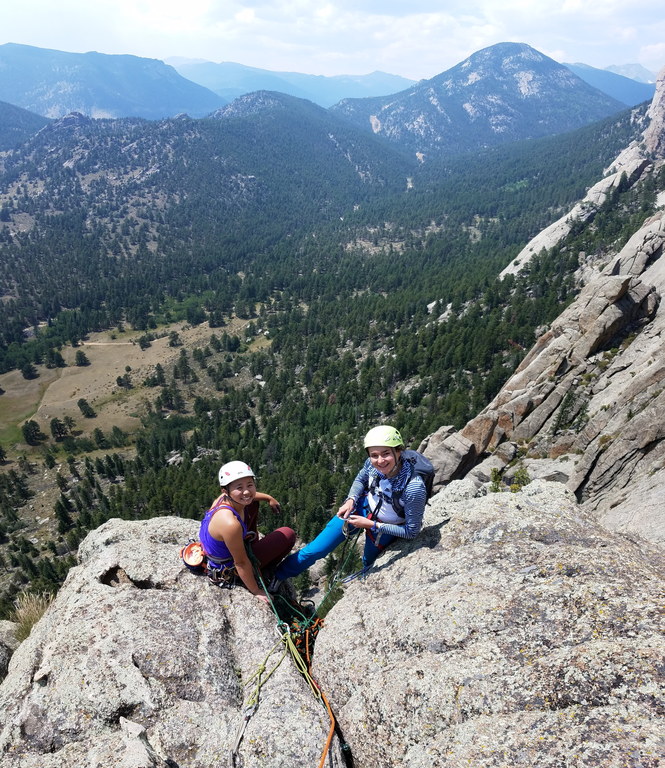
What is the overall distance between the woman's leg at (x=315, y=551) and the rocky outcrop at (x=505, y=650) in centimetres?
132

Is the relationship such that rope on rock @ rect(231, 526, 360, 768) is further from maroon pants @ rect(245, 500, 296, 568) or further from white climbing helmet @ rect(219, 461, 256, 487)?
white climbing helmet @ rect(219, 461, 256, 487)

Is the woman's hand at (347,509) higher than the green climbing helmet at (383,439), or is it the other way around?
the green climbing helmet at (383,439)

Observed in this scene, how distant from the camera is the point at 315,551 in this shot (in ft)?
39.2

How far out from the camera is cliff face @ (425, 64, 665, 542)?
83.5 ft

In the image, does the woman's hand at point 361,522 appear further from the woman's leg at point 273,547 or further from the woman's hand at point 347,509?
the woman's leg at point 273,547

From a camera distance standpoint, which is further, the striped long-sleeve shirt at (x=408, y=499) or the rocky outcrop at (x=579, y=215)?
the rocky outcrop at (x=579, y=215)

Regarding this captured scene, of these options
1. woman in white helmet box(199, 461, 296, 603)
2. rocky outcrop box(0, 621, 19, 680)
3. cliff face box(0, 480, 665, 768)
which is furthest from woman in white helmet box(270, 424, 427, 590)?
rocky outcrop box(0, 621, 19, 680)

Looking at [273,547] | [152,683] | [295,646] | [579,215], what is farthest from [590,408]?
[579,215]

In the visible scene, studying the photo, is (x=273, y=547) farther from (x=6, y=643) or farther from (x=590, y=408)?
(x=590, y=408)

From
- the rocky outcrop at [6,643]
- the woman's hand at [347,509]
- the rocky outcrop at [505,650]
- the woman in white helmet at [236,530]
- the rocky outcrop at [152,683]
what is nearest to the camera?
the rocky outcrop at [505,650]

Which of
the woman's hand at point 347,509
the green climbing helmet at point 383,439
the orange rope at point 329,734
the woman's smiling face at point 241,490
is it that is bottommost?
the orange rope at point 329,734

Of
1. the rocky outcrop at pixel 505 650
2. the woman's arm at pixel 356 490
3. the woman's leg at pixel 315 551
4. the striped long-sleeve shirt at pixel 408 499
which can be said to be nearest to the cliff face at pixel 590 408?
the rocky outcrop at pixel 505 650

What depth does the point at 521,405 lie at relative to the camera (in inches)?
1697

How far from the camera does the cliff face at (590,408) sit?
83.5 ft
